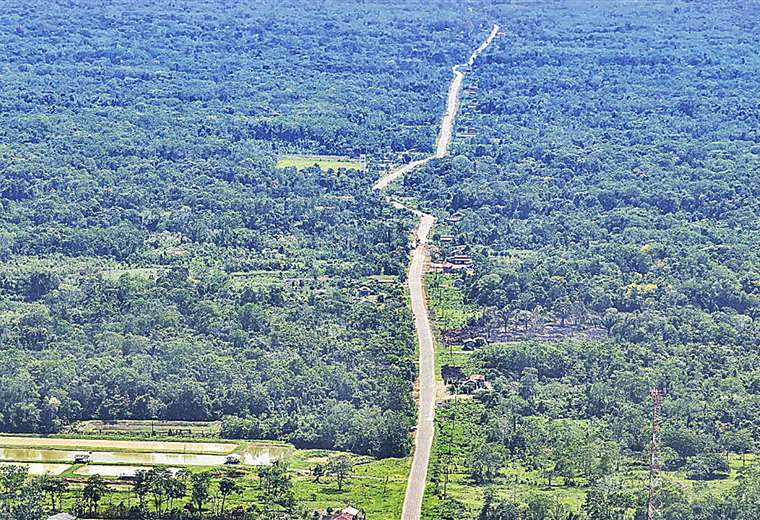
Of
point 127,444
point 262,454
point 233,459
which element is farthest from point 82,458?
point 262,454

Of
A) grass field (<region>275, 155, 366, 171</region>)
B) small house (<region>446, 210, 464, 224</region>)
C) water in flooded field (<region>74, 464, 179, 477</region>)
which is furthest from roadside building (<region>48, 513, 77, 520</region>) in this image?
grass field (<region>275, 155, 366, 171</region>)

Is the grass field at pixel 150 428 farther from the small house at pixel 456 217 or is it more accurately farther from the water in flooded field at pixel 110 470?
the small house at pixel 456 217

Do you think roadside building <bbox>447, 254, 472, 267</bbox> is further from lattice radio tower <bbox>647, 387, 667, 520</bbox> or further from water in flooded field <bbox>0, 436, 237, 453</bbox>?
water in flooded field <bbox>0, 436, 237, 453</bbox>

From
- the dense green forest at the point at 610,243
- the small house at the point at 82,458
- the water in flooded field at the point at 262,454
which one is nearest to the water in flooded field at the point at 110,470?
the small house at the point at 82,458

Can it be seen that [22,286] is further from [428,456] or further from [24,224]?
[428,456]

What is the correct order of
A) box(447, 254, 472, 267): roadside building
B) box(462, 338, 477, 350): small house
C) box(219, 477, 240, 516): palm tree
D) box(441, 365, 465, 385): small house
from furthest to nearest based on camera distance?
1. box(447, 254, 472, 267): roadside building
2. box(462, 338, 477, 350): small house
3. box(441, 365, 465, 385): small house
4. box(219, 477, 240, 516): palm tree

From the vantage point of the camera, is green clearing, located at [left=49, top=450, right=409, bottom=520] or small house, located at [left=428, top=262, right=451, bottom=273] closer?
green clearing, located at [left=49, top=450, right=409, bottom=520]
